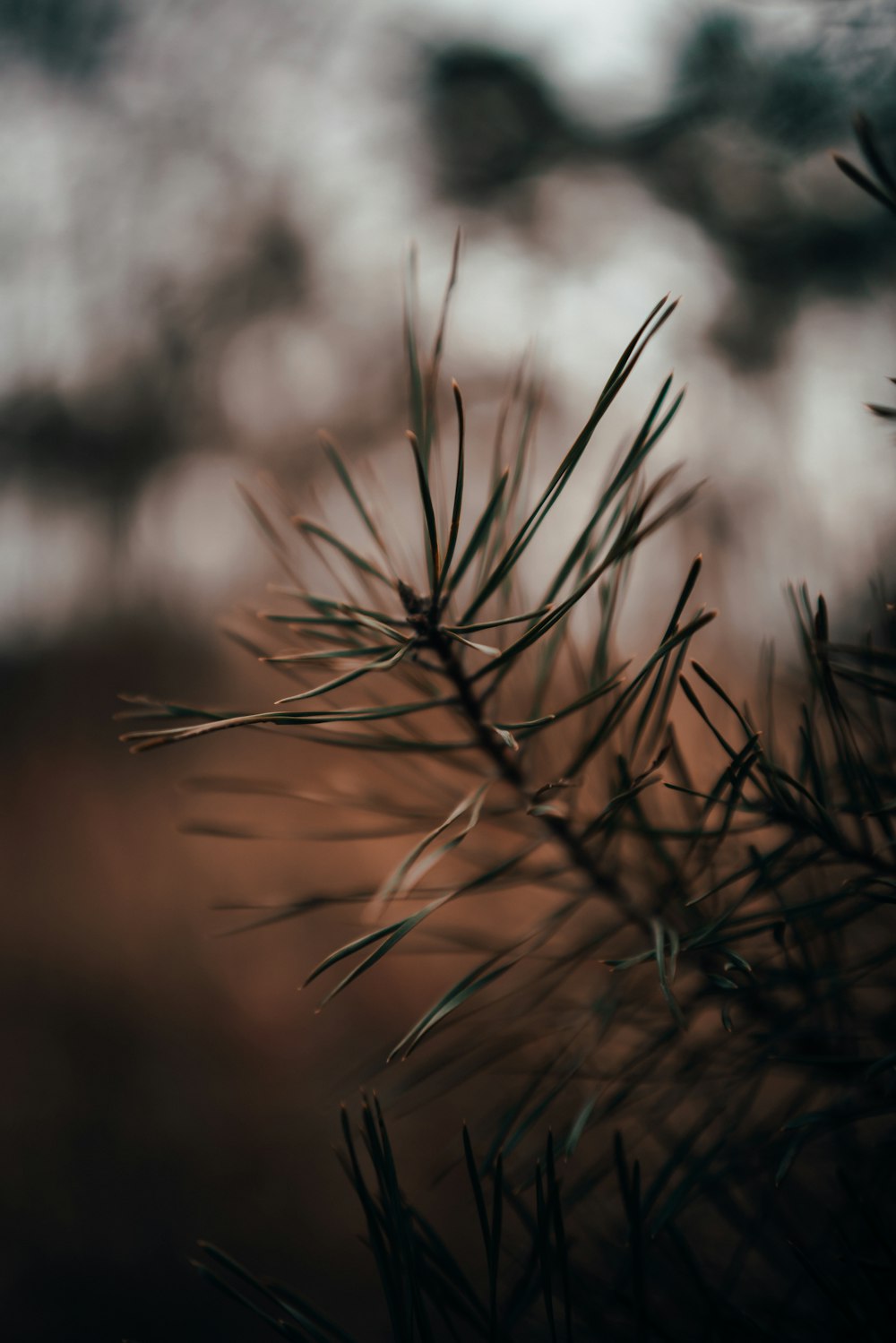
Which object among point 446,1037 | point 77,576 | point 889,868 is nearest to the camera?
point 889,868

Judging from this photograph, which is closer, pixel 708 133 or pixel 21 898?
pixel 708 133

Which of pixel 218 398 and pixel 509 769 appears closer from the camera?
pixel 509 769

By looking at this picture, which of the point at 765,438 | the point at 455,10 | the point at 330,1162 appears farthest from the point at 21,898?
the point at 455,10

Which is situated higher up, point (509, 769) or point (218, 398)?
point (218, 398)

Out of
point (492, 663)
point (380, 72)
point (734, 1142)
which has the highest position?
point (380, 72)

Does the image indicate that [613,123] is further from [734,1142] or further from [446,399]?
[734,1142]

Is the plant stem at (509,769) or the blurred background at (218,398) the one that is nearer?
the plant stem at (509,769)

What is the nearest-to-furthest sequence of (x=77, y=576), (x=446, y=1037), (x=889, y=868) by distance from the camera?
(x=889, y=868), (x=446, y=1037), (x=77, y=576)

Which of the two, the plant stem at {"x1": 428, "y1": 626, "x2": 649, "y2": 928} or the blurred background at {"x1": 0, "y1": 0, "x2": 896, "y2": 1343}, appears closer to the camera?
the plant stem at {"x1": 428, "y1": 626, "x2": 649, "y2": 928}
